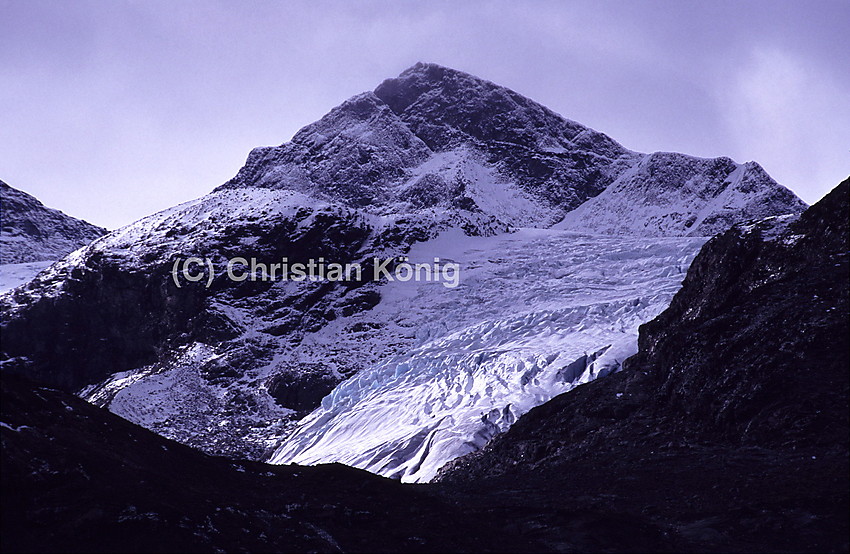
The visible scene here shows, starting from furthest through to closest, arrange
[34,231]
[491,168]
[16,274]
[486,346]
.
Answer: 1. [491,168]
2. [34,231]
3. [16,274]
4. [486,346]

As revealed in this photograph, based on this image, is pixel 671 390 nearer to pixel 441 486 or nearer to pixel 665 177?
pixel 441 486

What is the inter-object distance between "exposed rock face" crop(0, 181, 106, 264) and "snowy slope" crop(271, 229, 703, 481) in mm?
75673

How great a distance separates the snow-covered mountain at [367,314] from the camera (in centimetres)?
5031

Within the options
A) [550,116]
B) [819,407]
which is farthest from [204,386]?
[550,116]

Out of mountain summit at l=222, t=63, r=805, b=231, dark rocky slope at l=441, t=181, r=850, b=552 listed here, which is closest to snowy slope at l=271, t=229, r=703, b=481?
dark rocky slope at l=441, t=181, r=850, b=552

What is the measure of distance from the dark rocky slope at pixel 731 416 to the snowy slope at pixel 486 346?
35.0ft

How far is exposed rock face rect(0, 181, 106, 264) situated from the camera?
130m

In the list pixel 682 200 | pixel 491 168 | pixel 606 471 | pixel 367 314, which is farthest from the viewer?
pixel 491 168

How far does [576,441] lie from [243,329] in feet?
178

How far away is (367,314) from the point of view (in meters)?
76.6

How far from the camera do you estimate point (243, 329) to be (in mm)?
77812

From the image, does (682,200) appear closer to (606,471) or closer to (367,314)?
(367,314)

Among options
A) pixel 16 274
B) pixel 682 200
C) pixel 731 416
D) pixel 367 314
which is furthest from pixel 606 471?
pixel 16 274

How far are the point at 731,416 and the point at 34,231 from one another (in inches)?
5373
